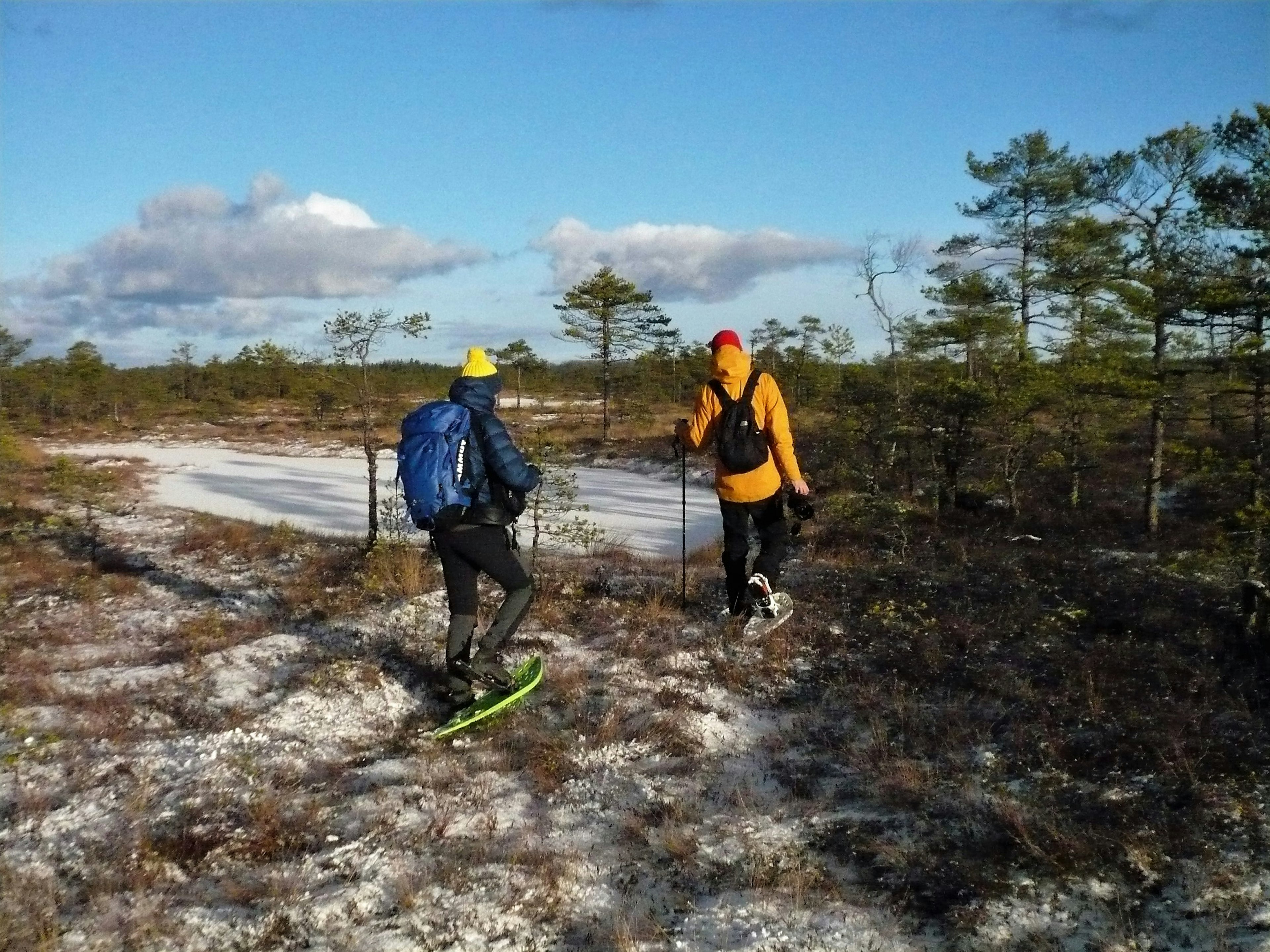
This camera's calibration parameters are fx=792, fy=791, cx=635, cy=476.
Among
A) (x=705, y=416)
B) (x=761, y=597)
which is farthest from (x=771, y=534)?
(x=705, y=416)

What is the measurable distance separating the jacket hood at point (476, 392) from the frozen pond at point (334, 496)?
6.51 metres

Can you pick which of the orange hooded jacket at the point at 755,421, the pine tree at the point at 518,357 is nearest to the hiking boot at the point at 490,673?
the orange hooded jacket at the point at 755,421

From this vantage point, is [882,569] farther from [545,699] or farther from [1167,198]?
[1167,198]

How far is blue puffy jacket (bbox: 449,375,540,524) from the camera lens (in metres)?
4.64

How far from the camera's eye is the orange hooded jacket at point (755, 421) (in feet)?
19.0

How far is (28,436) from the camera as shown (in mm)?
40406

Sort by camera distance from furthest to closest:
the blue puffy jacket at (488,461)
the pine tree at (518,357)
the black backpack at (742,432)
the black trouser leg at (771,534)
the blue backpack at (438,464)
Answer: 1. the pine tree at (518,357)
2. the black trouser leg at (771,534)
3. the black backpack at (742,432)
4. the blue puffy jacket at (488,461)
5. the blue backpack at (438,464)

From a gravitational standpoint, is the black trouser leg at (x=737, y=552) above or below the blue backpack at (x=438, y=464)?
below

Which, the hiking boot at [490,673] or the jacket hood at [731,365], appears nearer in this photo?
the hiking boot at [490,673]

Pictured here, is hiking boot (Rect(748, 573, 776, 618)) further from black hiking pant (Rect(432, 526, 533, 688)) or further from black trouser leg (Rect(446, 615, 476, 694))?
black trouser leg (Rect(446, 615, 476, 694))

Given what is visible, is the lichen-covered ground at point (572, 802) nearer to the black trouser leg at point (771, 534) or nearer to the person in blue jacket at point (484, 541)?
the person in blue jacket at point (484, 541)

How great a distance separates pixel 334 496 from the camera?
1942cm

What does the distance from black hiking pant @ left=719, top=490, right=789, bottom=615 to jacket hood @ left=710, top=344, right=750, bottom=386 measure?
91 centimetres

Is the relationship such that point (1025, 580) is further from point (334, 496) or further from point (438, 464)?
point (334, 496)
